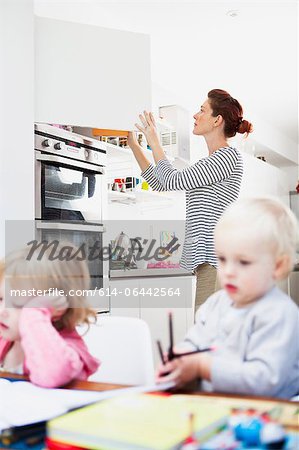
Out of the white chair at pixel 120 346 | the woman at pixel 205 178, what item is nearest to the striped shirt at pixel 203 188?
the woman at pixel 205 178

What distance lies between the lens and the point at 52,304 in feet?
2.17

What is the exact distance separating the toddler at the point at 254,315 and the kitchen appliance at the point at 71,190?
66.9 inches

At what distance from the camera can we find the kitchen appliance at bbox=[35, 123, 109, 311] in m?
2.35

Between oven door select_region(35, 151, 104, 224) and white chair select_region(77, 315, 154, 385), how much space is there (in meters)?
1.42

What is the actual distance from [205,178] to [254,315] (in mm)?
879

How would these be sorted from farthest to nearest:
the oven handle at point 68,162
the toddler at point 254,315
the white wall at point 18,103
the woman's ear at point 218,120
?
A: the oven handle at point 68,162 < the white wall at point 18,103 < the woman's ear at point 218,120 < the toddler at point 254,315

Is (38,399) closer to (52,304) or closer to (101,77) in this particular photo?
(52,304)

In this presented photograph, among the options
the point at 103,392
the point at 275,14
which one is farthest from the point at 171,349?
the point at 275,14

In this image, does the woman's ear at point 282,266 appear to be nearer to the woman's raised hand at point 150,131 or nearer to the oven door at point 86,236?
the woman's raised hand at point 150,131

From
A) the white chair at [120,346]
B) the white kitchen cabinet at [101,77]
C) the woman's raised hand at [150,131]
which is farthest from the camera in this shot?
the white kitchen cabinet at [101,77]

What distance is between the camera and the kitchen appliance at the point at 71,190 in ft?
7.70

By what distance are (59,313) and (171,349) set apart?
0.18m

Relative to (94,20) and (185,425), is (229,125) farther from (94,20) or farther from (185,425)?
(94,20)

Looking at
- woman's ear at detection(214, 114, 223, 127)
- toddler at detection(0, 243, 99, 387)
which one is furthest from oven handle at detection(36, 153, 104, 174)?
toddler at detection(0, 243, 99, 387)
